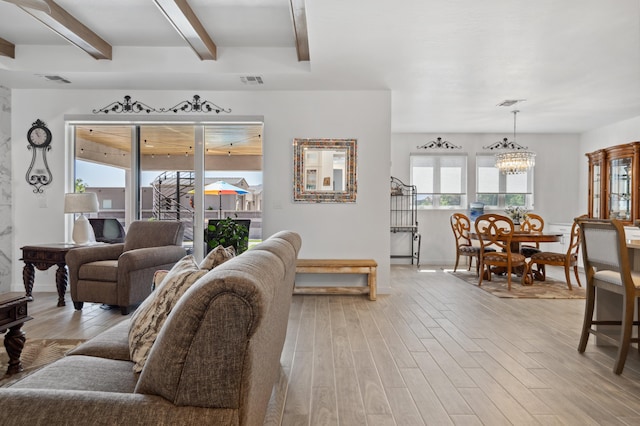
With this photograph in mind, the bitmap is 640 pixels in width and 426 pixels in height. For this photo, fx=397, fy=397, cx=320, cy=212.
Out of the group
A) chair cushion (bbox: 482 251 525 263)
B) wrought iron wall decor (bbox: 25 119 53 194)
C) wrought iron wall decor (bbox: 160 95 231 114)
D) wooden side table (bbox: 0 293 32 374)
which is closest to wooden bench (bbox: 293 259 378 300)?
chair cushion (bbox: 482 251 525 263)

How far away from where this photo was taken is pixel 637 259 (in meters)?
3.02

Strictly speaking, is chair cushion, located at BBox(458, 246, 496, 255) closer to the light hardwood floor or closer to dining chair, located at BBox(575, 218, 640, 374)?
the light hardwood floor

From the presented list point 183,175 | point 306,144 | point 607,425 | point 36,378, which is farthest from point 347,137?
point 36,378

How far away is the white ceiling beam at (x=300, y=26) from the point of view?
3.18 meters

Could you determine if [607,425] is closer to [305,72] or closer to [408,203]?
[305,72]

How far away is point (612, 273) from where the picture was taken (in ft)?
9.28

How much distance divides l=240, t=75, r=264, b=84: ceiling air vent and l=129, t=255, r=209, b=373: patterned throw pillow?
3384 millimetres

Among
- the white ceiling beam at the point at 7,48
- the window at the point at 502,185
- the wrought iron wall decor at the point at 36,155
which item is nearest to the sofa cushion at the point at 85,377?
the white ceiling beam at the point at 7,48

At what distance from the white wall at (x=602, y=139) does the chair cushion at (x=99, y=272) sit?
25.0 ft

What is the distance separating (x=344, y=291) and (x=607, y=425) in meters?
3.17

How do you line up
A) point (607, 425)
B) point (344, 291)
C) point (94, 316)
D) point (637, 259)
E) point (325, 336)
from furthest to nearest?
point (344, 291)
point (94, 316)
point (325, 336)
point (637, 259)
point (607, 425)

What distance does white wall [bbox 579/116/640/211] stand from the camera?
6.39m

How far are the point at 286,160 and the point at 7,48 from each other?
3.25 meters

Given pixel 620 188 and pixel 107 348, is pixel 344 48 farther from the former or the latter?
pixel 620 188
